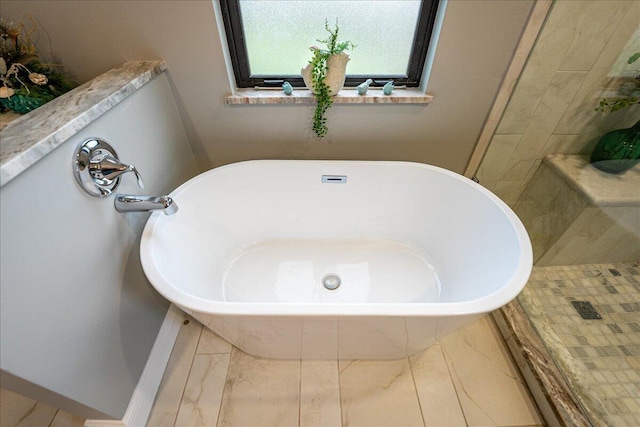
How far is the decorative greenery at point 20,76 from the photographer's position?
875mm

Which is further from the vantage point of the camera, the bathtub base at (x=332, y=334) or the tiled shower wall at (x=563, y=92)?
the tiled shower wall at (x=563, y=92)

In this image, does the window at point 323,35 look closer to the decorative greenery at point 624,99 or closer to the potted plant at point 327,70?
the potted plant at point 327,70

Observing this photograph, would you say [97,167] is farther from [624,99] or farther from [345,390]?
[624,99]

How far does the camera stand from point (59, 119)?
0.73 meters

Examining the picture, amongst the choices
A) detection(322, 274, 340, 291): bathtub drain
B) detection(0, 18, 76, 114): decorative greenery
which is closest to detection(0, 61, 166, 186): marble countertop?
detection(0, 18, 76, 114): decorative greenery

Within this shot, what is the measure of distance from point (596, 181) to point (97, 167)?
202cm

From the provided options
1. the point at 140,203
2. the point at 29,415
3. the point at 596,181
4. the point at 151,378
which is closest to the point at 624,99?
the point at 596,181

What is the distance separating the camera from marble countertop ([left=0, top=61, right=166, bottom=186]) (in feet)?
1.95

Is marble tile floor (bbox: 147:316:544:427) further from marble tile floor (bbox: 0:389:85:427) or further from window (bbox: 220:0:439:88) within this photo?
window (bbox: 220:0:439:88)

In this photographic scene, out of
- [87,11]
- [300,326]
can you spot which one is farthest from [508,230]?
[87,11]

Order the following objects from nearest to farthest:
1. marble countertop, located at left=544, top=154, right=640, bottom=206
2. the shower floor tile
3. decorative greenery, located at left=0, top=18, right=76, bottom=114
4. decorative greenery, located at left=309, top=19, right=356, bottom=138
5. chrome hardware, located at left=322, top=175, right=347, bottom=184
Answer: decorative greenery, located at left=0, top=18, right=76, bottom=114 → the shower floor tile → decorative greenery, located at left=309, top=19, right=356, bottom=138 → marble countertop, located at left=544, top=154, right=640, bottom=206 → chrome hardware, located at left=322, top=175, right=347, bottom=184

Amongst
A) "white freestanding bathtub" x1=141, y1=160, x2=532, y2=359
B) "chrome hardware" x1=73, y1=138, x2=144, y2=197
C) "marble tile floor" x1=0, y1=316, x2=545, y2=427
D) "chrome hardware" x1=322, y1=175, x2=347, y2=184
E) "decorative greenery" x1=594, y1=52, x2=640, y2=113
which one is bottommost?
"marble tile floor" x1=0, y1=316, x2=545, y2=427

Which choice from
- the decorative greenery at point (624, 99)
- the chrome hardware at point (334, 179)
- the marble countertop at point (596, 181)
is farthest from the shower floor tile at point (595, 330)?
the chrome hardware at point (334, 179)

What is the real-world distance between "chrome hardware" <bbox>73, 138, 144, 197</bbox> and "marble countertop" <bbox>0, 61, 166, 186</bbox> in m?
0.06
